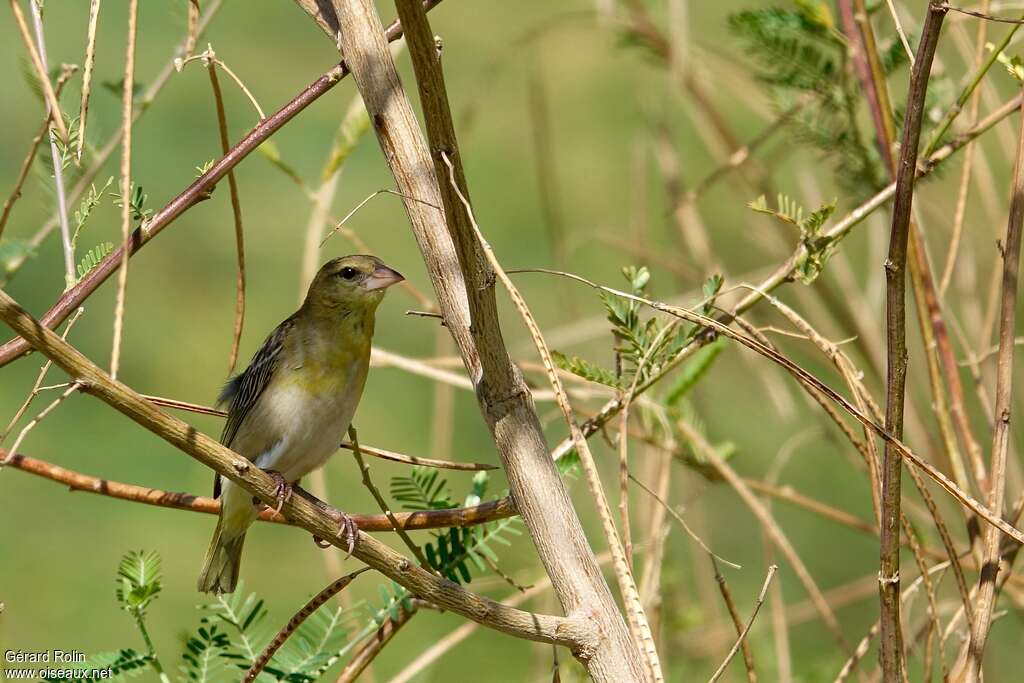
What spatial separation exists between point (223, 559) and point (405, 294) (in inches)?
191

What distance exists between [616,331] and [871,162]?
3.92 feet

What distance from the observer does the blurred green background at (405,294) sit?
474 centimetres

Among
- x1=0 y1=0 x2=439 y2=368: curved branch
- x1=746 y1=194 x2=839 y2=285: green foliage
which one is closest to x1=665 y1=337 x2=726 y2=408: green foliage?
x1=746 y1=194 x2=839 y2=285: green foliage

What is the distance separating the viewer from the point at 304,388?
3311mm

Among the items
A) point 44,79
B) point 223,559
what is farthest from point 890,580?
point 223,559

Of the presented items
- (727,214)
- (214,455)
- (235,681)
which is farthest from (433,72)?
(727,214)

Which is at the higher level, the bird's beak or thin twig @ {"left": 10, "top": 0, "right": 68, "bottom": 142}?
the bird's beak

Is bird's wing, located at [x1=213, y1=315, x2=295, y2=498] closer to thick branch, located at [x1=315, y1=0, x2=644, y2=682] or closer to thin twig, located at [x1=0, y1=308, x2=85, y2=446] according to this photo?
thin twig, located at [x1=0, y1=308, x2=85, y2=446]

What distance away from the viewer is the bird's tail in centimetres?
335

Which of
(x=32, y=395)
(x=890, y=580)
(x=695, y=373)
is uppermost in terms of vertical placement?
(x=695, y=373)

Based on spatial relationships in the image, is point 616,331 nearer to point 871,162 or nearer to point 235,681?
point 235,681

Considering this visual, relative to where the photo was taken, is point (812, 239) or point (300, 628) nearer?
point (812, 239)

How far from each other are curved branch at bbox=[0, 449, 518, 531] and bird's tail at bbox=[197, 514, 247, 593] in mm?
1388

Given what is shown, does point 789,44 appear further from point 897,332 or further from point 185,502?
point 185,502
